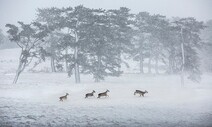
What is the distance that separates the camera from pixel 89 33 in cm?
4291

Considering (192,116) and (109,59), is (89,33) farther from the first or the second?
(192,116)

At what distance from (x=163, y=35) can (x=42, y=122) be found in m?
48.2

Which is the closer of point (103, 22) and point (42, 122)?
point (42, 122)

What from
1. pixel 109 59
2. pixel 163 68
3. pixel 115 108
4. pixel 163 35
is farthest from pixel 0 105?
pixel 163 68

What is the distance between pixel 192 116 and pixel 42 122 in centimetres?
1026

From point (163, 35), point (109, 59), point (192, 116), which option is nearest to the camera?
point (192, 116)

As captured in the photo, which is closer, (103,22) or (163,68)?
(103,22)

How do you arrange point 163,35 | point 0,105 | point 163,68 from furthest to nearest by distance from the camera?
point 163,68 < point 163,35 < point 0,105

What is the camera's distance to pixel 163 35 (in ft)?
194

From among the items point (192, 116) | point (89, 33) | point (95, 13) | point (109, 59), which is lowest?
point (192, 116)

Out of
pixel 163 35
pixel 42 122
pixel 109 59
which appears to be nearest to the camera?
pixel 42 122

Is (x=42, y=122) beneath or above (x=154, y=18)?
beneath

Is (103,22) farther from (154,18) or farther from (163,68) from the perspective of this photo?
(163,68)

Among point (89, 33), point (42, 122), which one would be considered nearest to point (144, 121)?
point (42, 122)
